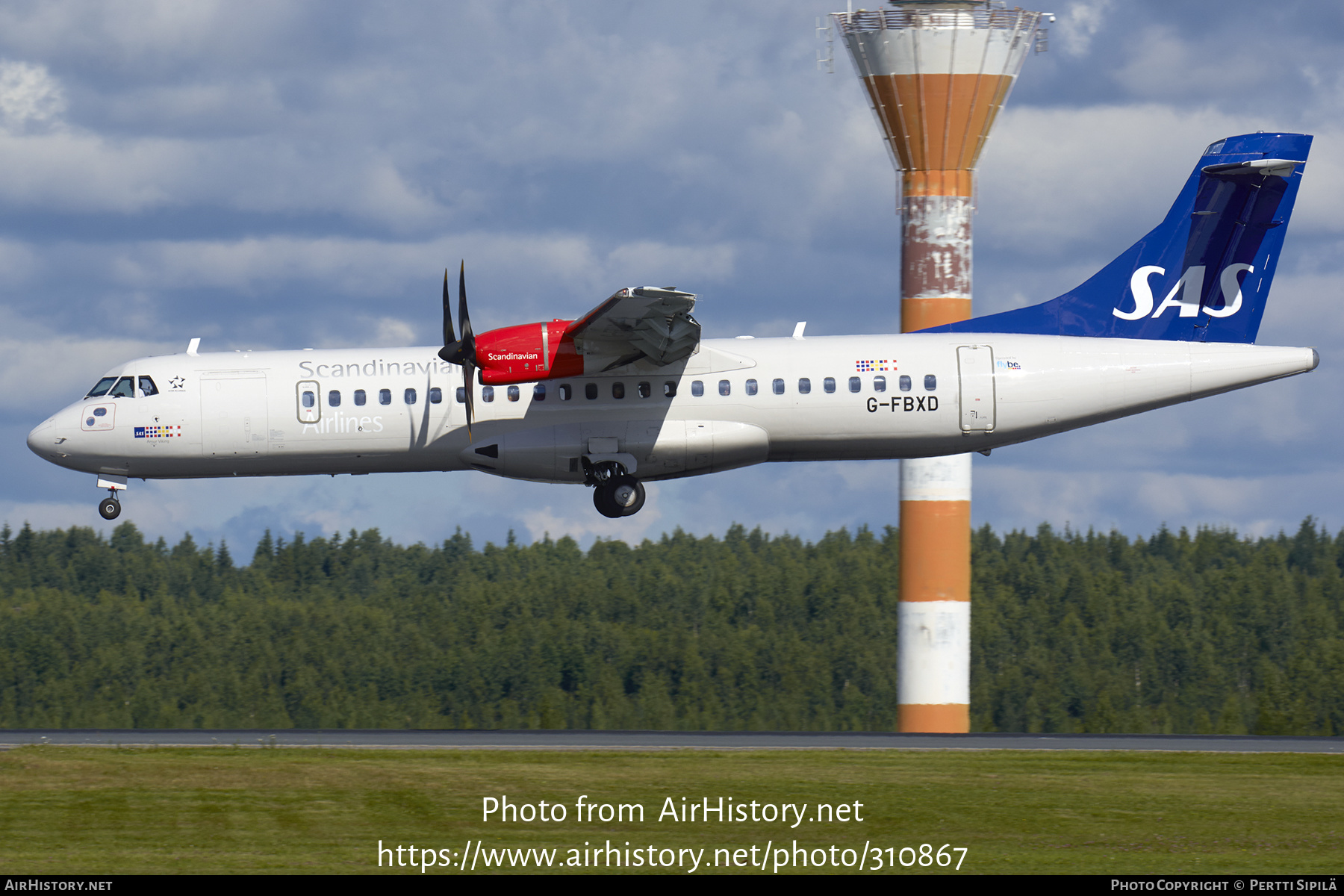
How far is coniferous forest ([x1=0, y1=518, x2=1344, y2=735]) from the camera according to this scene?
302ft

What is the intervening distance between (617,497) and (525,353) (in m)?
3.16

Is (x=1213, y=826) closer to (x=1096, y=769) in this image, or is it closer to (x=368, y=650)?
(x=1096, y=769)

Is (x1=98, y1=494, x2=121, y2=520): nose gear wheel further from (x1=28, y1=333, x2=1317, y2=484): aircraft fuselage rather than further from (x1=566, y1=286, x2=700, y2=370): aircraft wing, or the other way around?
(x1=566, y1=286, x2=700, y2=370): aircraft wing

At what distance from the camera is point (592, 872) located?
20234mm

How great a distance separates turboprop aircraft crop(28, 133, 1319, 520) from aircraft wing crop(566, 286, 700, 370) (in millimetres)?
54

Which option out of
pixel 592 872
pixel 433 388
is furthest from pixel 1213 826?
pixel 433 388

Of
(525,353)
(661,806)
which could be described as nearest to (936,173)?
(525,353)

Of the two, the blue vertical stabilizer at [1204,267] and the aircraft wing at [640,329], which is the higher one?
the blue vertical stabilizer at [1204,267]

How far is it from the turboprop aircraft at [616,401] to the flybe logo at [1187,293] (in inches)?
47.5

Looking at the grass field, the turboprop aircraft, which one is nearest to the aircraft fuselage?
the turboprop aircraft

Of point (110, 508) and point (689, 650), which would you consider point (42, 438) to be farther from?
point (689, 650)

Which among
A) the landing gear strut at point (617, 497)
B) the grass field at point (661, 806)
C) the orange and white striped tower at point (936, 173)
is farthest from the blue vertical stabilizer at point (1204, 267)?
the orange and white striped tower at point (936, 173)

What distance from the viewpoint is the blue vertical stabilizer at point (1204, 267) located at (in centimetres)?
3234

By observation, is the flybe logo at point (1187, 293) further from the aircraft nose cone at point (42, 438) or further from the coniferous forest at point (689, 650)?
the coniferous forest at point (689, 650)
